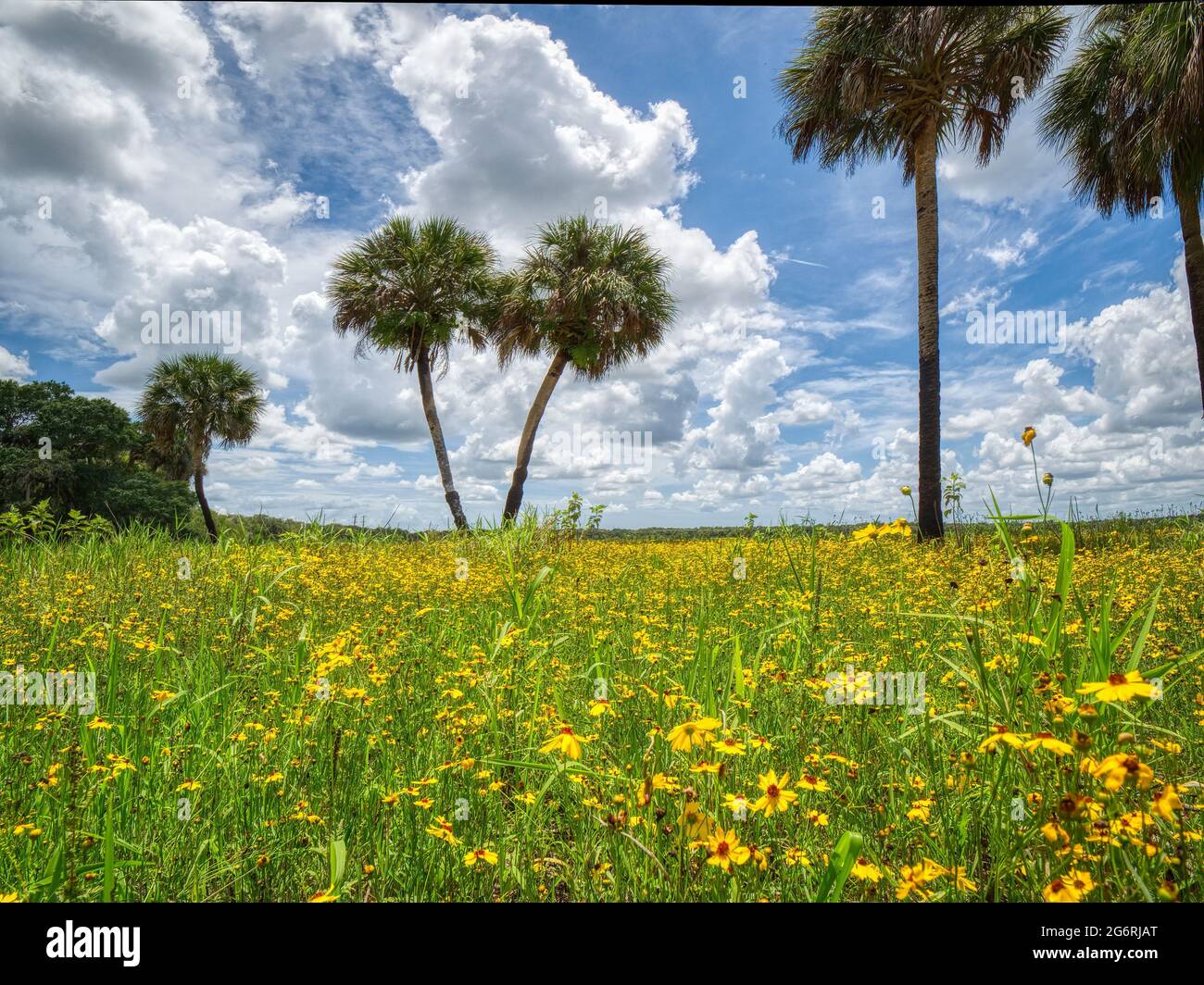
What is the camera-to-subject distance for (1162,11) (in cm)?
675

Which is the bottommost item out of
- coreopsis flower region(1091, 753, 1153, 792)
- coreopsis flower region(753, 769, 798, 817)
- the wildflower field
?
the wildflower field

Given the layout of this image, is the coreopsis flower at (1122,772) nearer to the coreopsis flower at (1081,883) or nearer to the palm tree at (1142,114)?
the coreopsis flower at (1081,883)

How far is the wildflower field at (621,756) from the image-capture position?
4.53 ft

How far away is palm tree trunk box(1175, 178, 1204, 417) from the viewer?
10266 millimetres

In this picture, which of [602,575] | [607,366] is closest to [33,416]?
[607,366]

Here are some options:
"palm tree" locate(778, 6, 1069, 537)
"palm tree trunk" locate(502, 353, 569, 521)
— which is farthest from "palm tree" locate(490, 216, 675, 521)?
"palm tree" locate(778, 6, 1069, 537)

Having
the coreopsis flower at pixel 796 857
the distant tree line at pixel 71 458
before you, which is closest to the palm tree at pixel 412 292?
the distant tree line at pixel 71 458

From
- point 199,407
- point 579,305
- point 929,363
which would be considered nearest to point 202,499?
point 199,407

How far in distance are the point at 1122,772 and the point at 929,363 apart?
10.7 metres

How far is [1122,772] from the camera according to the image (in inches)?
38.6

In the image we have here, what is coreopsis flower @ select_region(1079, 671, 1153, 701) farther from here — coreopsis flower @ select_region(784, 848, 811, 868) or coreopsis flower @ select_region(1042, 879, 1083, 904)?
coreopsis flower @ select_region(784, 848, 811, 868)

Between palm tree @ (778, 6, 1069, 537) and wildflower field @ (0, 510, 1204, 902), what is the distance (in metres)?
7.34

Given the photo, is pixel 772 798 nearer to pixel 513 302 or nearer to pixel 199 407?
pixel 513 302
